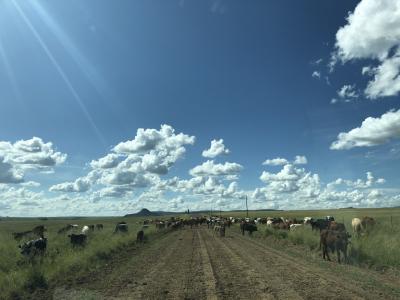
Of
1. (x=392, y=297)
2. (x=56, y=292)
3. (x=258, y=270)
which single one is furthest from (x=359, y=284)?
(x=56, y=292)

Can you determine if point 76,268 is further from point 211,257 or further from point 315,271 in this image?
point 315,271

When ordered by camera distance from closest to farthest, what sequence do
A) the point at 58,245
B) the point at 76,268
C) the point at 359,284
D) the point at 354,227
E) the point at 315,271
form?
the point at 359,284 < the point at 315,271 < the point at 76,268 < the point at 58,245 < the point at 354,227

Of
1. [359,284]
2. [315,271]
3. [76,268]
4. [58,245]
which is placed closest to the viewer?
[359,284]

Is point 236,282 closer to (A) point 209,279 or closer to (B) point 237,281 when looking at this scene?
(B) point 237,281

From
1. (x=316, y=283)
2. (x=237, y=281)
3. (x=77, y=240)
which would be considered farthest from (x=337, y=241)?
(x=77, y=240)

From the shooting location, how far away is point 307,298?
11844 mm

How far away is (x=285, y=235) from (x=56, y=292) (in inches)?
1082

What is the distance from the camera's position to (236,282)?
48.3 ft

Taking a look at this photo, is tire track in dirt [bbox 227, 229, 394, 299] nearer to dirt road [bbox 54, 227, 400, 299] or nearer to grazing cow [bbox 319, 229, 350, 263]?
dirt road [bbox 54, 227, 400, 299]

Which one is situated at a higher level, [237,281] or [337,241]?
[337,241]

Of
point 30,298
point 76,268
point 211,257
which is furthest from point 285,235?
point 30,298

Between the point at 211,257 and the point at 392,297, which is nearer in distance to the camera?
the point at 392,297

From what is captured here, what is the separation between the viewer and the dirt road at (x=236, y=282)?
12.7 metres

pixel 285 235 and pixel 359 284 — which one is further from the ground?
pixel 285 235
